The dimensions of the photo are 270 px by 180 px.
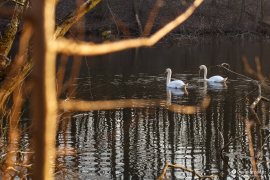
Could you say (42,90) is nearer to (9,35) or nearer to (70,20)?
(70,20)

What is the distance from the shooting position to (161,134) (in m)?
12.6

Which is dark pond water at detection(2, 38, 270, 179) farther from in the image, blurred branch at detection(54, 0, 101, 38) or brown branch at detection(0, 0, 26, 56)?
blurred branch at detection(54, 0, 101, 38)

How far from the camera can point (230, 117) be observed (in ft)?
47.0

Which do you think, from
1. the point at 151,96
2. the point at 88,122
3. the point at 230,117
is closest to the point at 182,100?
the point at 151,96

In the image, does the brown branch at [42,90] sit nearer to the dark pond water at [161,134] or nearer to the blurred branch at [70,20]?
the blurred branch at [70,20]

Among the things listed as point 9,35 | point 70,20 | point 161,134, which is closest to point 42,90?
point 70,20

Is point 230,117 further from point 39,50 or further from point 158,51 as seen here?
point 158,51

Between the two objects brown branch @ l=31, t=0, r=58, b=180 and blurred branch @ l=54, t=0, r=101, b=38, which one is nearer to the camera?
brown branch @ l=31, t=0, r=58, b=180

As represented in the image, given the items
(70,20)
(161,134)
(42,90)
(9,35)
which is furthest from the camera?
(161,134)

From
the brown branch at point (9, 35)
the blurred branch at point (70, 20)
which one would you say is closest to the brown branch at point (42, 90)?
the blurred branch at point (70, 20)

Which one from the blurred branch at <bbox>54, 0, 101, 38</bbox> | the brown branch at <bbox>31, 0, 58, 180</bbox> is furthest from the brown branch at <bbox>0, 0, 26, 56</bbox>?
the brown branch at <bbox>31, 0, 58, 180</bbox>

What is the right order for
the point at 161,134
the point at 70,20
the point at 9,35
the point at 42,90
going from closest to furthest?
the point at 42,90 < the point at 70,20 < the point at 9,35 < the point at 161,134

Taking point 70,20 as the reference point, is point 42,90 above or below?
below

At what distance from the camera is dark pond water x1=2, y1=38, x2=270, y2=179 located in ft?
32.3
